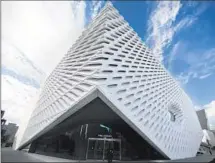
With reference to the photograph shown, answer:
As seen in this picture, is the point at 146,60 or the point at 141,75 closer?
the point at 141,75

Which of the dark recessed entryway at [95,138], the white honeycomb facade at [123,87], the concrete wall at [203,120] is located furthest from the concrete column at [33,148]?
the concrete wall at [203,120]

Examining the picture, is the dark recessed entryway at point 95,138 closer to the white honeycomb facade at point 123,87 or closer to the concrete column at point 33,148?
the concrete column at point 33,148

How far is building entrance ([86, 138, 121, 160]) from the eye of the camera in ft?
62.5

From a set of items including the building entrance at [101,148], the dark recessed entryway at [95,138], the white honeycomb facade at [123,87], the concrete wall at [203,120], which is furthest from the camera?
the concrete wall at [203,120]

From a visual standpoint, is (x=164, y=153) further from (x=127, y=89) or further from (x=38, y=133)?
(x=38, y=133)

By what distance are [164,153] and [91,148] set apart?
814 cm

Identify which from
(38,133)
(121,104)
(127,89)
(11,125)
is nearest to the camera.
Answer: (121,104)

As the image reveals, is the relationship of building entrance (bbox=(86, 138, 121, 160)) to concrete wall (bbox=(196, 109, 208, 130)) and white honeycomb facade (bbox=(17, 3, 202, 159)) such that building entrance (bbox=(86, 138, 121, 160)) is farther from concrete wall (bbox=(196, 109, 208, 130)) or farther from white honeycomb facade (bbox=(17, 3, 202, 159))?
concrete wall (bbox=(196, 109, 208, 130))

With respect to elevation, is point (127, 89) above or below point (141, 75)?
below

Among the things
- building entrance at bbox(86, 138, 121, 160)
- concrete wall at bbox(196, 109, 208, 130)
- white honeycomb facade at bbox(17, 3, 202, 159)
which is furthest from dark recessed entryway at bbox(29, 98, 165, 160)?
concrete wall at bbox(196, 109, 208, 130)

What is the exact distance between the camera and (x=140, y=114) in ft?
57.5

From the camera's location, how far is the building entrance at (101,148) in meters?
19.0

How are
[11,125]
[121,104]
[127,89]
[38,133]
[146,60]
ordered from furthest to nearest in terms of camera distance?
[11,125] → [146,60] → [38,133] → [127,89] → [121,104]

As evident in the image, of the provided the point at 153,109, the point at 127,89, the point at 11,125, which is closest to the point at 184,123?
the point at 153,109
